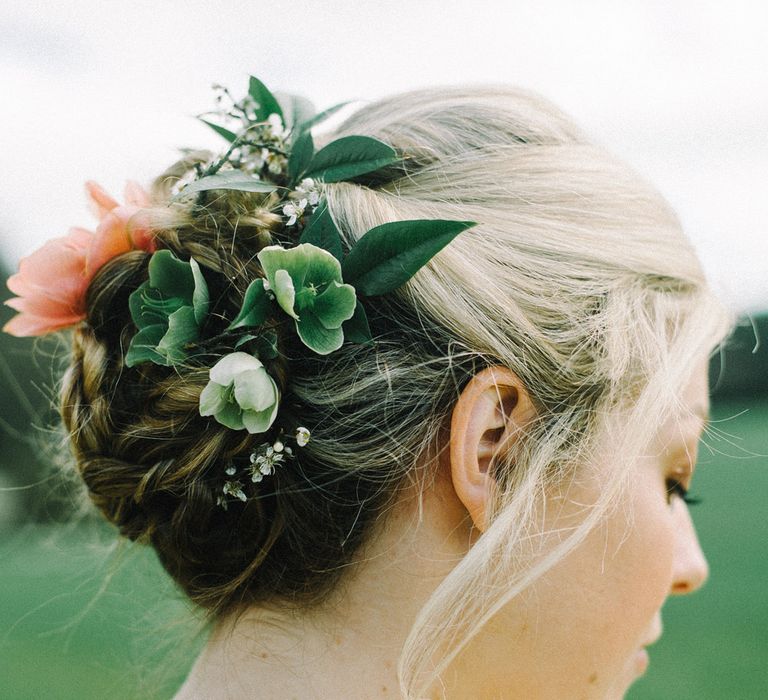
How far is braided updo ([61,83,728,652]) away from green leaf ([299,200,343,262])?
0.19 feet

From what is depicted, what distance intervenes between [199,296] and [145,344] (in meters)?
0.13

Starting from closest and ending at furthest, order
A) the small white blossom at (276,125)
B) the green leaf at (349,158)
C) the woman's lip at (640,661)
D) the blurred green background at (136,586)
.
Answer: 1. the green leaf at (349,158)
2. the small white blossom at (276,125)
3. the woman's lip at (640,661)
4. the blurred green background at (136,586)

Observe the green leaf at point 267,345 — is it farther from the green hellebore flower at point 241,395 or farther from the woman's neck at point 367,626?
the woman's neck at point 367,626

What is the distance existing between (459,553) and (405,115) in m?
0.91

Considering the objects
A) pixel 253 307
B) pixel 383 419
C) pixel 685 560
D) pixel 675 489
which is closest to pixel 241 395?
pixel 253 307

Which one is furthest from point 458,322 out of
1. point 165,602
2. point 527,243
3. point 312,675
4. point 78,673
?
point 78,673

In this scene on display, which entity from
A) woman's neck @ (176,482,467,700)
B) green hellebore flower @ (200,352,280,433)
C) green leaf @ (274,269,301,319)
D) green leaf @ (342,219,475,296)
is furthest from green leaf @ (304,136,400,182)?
woman's neck @ (176,482,467,700)

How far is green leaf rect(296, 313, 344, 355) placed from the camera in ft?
4.33

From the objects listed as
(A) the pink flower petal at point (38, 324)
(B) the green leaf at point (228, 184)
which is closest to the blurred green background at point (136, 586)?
(A) the pink flower petal at point (38, 324)

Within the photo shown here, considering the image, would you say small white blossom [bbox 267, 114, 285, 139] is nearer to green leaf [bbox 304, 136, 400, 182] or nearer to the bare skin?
green leaf [bbox 304, 136, 400, 182]

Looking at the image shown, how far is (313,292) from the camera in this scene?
1339 mm

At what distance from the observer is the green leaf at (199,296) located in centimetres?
136

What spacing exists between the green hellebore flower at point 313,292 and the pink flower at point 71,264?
336 mm

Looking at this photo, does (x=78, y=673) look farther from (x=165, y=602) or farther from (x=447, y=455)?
(x=447, y=455)
